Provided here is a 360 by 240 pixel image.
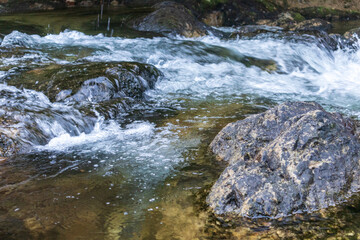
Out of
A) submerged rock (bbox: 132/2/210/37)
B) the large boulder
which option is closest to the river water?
the large boulder

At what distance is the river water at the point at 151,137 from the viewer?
9.16ft

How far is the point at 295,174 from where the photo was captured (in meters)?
2.90

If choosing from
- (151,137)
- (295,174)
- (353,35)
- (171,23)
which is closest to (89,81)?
(151,137)

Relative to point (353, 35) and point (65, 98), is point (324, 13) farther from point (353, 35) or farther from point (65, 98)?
point (65, 98)

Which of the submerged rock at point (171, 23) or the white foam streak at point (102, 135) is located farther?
the submerged rock at point (171, 23)

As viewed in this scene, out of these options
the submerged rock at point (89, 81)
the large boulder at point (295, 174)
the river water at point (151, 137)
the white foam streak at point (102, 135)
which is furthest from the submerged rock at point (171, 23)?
the large boulder at point (295, 174)

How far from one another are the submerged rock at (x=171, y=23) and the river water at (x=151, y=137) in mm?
1524

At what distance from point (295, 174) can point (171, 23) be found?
1068 centimetres

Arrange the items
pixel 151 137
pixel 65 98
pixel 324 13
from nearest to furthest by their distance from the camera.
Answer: pixel 151 137, pixel 65 98, pixel 324 13

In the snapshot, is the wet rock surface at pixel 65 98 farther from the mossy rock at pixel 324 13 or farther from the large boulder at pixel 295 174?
the mossy rock at pixel 324 13

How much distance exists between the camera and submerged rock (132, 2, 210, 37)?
12.6 metres

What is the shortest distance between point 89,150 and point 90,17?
A: 11.2 meters

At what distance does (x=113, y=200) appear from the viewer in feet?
10.6

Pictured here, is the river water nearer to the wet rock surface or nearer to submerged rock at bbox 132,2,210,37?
the wet rock surface
